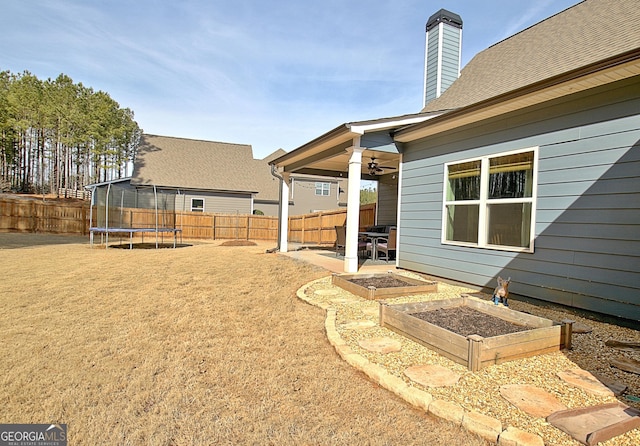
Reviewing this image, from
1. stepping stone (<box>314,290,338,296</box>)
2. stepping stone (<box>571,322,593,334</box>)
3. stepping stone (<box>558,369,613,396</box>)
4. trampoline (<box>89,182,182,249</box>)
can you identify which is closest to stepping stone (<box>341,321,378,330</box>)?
stepping stone (<box>314,290,338,296</box>)

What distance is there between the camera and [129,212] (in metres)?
16.4

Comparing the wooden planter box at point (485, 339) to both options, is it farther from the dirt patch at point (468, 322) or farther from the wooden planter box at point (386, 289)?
the wooden planter box at point (386, 289)

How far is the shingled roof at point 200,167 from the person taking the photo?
20.8m

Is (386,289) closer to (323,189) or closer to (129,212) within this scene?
(129,212)

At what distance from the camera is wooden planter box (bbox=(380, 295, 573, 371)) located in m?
2.63

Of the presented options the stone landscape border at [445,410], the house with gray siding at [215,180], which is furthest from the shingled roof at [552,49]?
the house with gray siding at [215,180]

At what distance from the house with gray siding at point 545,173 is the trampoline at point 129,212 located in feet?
32.3

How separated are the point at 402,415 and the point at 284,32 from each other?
1137cm

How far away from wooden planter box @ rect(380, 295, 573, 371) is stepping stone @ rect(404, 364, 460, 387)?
20cm

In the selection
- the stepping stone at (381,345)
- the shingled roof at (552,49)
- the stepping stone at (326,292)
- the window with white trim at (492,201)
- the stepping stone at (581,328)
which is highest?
the shingled roof at (552,49)

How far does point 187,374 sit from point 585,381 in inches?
115

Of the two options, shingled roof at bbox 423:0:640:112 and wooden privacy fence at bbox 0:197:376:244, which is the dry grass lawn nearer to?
shingled roof at bbox 423:0:640:112

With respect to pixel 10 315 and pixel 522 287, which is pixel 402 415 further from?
pixel 10 315

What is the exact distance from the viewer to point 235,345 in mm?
3301
